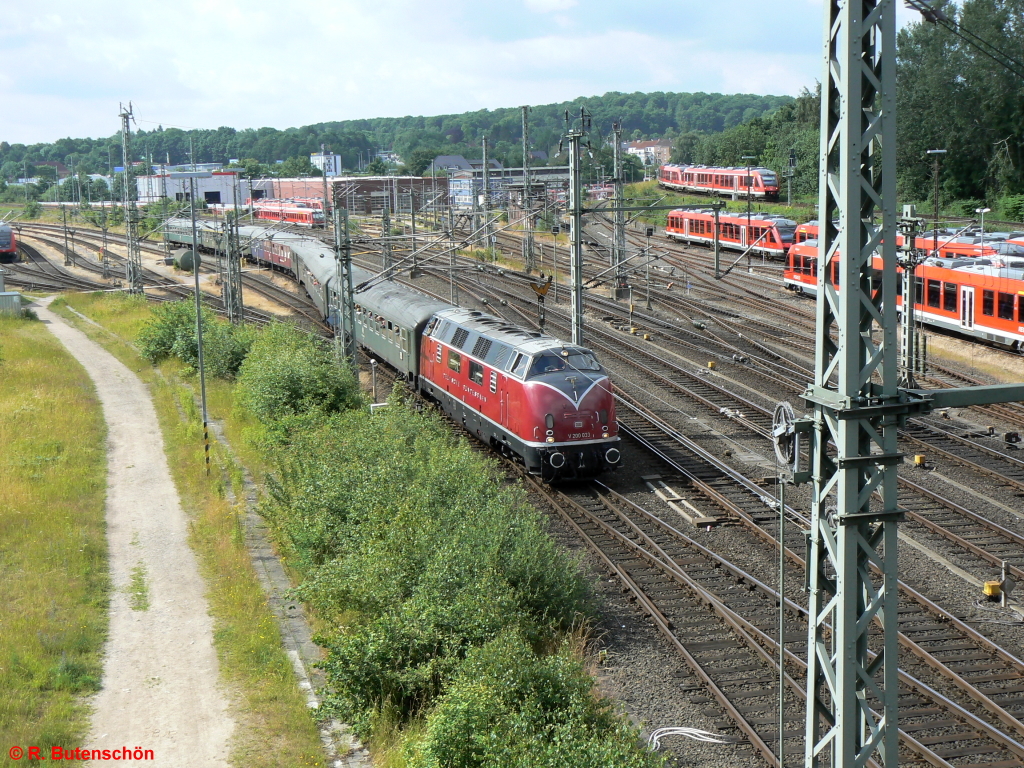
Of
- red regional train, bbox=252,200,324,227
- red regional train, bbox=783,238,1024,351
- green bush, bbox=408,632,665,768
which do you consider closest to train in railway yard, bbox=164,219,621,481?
green bush, bbox=408,632,665,768

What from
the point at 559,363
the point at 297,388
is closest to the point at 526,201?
the point at 297,388

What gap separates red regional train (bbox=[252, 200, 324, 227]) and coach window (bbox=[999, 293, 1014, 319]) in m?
51.1

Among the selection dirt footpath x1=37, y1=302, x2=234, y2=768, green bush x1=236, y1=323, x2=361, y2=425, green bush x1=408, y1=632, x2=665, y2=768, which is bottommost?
dirt footpath x1=37, y1=302, x2=234, y2=768

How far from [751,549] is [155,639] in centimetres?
1013

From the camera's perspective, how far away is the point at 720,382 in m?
32.5

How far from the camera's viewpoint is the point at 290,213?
265 feet

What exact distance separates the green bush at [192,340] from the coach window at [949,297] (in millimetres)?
24884

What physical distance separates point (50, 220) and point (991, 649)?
125755 millimetres

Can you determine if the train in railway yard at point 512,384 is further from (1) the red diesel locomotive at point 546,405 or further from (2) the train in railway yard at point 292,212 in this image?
(2) the train in railway yard at point 292,212

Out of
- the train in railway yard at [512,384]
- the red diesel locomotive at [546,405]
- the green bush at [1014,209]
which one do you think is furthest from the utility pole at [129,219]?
the green bush at [1014,209]

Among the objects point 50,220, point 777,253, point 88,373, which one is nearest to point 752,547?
point 88,373

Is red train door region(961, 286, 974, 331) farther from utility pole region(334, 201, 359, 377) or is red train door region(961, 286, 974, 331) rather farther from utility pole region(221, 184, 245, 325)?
utility pole region(221, 184, 245, 325)

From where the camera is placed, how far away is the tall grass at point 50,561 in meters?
13.0

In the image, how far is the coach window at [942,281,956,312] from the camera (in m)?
36.3
